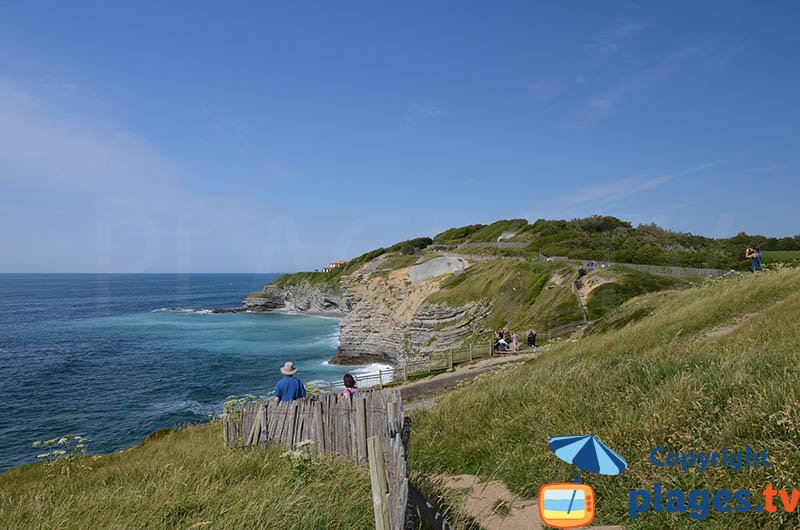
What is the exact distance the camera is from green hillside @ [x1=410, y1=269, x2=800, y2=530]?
4.83m

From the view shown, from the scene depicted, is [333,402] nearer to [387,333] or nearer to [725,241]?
[387,333]

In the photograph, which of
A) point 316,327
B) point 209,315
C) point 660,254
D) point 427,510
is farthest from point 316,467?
point 209,315

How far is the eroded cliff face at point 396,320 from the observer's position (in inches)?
1571

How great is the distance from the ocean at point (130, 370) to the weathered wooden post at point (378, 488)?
2482cm

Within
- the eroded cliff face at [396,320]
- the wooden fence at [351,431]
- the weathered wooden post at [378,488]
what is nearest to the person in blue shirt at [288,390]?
the wooden fence at [351,431]

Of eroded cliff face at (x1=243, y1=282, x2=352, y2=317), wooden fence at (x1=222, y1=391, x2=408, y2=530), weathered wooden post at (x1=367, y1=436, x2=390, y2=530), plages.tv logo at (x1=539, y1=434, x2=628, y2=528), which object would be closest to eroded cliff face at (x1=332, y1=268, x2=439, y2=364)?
eroded cliff face at (x1=243, y1=282, x2=352, y2=317)

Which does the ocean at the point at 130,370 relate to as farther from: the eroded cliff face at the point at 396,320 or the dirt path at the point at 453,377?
the dirt path at the point at 453,377

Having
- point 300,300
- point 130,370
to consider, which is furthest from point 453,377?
point 300,300

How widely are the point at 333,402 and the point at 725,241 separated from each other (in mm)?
59091

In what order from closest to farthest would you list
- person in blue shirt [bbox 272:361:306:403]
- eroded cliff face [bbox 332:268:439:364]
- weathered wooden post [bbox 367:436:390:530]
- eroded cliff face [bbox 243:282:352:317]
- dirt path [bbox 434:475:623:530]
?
weathered wooden post [bbox 367:436:390:530]
dirt path [bbox 434:475:623:530]
person in blue shirt [bbox 272:361:306:403]
eroded cliff face [bbox 332:268:439:364]
eroded cliff face [bbox 243:282:352:317]

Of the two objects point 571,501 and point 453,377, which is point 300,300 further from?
point 571,501

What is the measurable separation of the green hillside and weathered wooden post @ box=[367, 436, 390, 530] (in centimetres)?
275

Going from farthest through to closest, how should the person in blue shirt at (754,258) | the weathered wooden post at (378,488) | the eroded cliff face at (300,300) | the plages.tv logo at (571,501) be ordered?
the eroded cliff face at (300,300), the person in blue shirt at (754,258), the weathered wooden post at (378,488), the plages.tv logo at (571,501)

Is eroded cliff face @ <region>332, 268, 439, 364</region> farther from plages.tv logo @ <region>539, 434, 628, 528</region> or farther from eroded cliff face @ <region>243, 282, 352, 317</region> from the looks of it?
plages.tv logo @ <region>539, 434, 628, 528</region>
